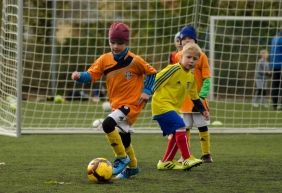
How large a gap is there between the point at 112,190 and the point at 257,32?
1161 centimetres

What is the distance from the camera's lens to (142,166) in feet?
32.5

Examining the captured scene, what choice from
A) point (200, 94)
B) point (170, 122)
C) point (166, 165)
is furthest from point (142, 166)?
point (200, 94)

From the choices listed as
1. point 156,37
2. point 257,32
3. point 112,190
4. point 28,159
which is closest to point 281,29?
point 257,32

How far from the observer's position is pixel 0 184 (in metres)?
8.09

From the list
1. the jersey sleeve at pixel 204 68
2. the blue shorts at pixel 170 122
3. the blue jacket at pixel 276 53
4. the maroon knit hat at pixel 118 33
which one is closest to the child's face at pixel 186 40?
the jersey sleeve at pixel 204 68

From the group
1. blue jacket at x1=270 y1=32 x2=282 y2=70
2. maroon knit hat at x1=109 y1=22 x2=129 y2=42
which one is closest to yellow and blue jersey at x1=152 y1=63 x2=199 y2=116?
maroon knit hat at x1=109 y1=22 x2=129 y2=42

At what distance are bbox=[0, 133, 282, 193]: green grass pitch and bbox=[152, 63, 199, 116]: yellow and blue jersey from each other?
69 cm

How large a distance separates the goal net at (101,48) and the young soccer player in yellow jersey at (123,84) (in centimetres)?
480

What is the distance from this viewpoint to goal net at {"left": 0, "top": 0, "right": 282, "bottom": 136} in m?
14.6

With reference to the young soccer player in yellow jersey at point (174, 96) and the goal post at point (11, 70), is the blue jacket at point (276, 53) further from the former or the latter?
the young soccer player in yellow jersey at point (174, 96)

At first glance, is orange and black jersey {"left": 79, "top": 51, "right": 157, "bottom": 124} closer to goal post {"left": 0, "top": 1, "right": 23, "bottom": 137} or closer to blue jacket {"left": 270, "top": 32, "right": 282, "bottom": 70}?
goal post {"left": 0, "top": 1, "right": 23, "bottom": 137}

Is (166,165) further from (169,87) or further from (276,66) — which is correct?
(276,66)

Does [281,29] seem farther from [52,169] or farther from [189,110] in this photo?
[52,169]

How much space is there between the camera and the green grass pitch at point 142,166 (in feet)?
26.1
